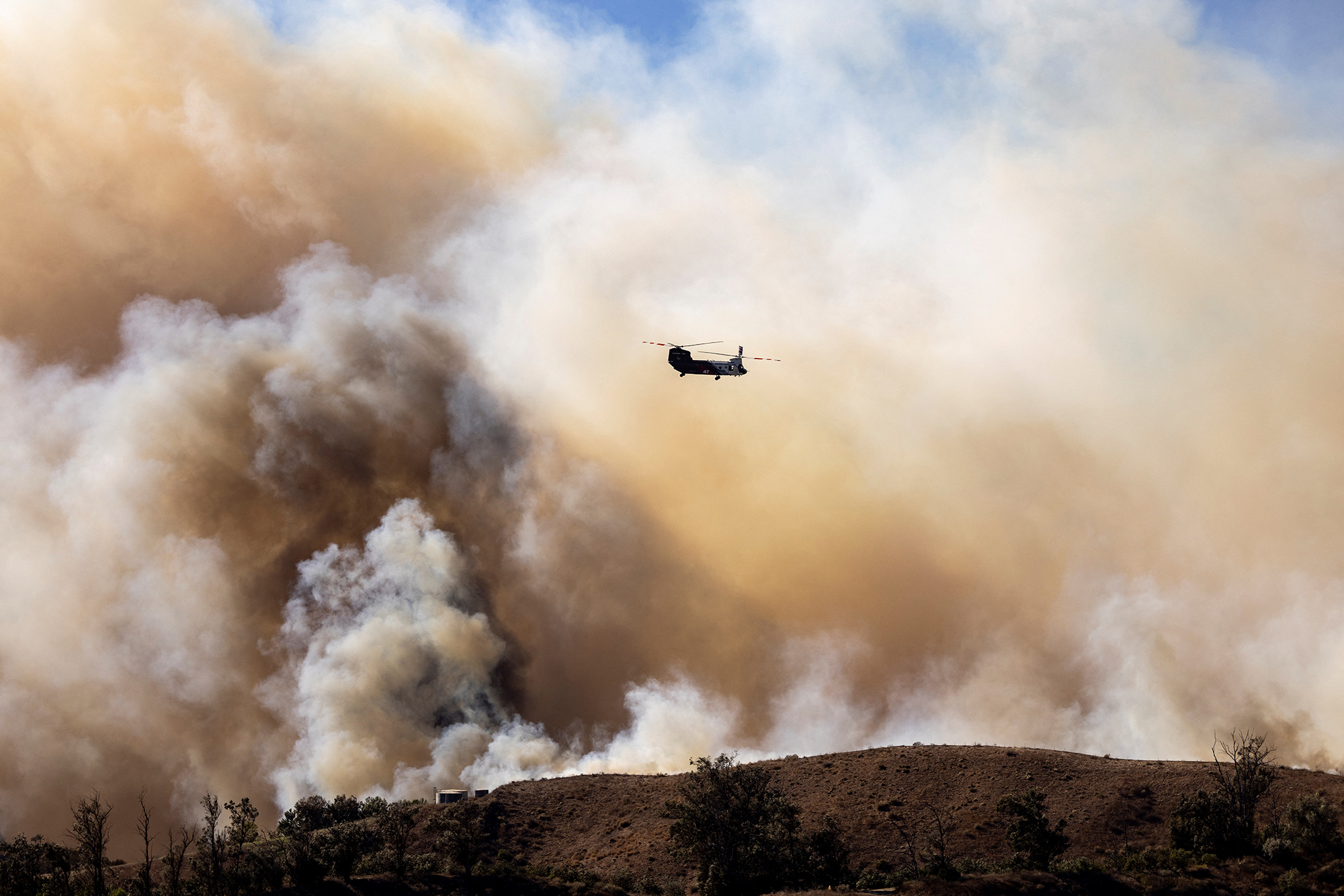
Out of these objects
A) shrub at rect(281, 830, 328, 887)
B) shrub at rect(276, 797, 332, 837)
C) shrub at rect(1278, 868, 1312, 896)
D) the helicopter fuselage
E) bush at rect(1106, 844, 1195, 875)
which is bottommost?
shrub at rect(1278, 868, 1312, 896)

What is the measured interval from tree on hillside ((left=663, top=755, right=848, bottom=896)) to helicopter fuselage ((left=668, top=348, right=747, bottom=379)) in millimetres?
39337

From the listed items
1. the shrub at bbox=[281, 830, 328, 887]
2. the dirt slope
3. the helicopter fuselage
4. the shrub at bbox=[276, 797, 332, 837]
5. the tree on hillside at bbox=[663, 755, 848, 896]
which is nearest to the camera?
the tree on hillside at bbox=[663, 755, 848, 896]

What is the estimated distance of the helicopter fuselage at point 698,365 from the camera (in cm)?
8712

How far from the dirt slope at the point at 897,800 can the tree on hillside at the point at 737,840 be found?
8.47 metres

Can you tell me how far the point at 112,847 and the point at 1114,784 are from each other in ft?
340

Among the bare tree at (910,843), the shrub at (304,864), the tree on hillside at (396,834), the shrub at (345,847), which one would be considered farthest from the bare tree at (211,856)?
the bare tree at (910,843)

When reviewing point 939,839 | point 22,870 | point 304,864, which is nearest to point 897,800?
point 939,839

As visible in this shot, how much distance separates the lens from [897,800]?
227 feet

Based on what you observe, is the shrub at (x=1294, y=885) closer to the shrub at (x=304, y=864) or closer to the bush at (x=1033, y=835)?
the bush at (x=1033, y=835)

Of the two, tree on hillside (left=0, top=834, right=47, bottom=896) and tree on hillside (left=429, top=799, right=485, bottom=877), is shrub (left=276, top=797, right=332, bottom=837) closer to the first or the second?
tree on hillside (left=429, top=799, right=485, bottom=877)

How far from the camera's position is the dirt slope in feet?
207

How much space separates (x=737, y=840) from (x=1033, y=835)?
16970 mm

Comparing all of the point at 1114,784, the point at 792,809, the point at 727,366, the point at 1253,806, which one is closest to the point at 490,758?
the point at 727,366

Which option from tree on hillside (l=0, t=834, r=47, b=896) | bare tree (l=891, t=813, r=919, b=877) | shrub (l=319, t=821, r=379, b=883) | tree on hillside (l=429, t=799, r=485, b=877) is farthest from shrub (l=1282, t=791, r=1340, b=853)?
tree on hillside (l=0, t=834, r=47, b=896)
